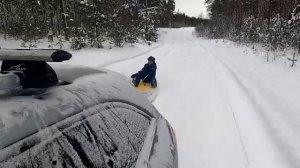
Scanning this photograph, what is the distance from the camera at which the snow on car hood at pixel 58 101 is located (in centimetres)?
132

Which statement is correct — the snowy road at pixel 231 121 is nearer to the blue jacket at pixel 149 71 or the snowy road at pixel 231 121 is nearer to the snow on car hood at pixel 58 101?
the blue jacket at pixel 149 71

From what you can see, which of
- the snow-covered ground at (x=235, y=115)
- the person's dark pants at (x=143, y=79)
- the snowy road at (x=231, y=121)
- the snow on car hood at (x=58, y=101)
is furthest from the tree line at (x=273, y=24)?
the snow on car hood at (x=58, y=101)

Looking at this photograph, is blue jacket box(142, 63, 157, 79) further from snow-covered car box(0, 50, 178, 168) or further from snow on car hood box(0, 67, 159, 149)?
snow on car hood box(0, 67, 159, 149)

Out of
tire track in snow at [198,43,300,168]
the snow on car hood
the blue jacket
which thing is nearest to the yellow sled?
the blue jacket

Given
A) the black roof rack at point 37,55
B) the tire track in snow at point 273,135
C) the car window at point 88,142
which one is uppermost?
the black roof rack at point 37,55

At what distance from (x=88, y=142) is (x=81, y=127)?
0.28 feet

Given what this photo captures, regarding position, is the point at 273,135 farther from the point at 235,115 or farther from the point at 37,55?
the point at 37,55

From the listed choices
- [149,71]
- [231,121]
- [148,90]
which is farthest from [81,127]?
[149,71]

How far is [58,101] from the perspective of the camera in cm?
166

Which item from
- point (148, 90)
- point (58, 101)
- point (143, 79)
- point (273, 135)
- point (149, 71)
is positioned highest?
point (58, 101)

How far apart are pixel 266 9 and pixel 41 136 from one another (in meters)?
20.7

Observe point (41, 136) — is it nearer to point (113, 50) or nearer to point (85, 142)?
point (85, 142)

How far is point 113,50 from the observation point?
1767 cm

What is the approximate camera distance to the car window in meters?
1.31
